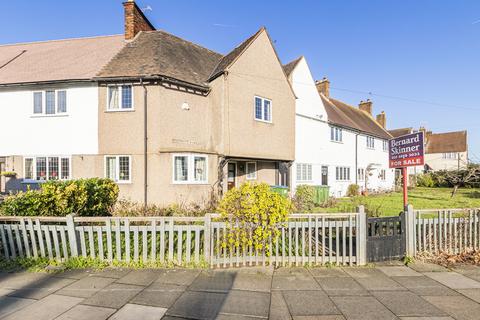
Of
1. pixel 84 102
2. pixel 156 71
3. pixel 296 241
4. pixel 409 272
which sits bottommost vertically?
pixel 409 272

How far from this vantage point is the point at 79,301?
4.55 metres

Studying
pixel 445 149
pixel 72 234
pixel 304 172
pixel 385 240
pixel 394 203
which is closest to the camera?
pixel 72 234

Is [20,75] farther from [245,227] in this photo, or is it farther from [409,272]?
[409,272]

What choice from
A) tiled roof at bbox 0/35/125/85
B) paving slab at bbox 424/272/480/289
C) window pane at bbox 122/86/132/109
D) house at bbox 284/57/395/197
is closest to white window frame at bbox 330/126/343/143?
house at bbox 284/57/395/197

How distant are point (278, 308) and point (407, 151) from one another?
6673 millimetres

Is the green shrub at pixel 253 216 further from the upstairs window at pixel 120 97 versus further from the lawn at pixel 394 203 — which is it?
the upstairs window at pixel 120 97

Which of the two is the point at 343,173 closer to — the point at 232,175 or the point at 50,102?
the point at 232,175

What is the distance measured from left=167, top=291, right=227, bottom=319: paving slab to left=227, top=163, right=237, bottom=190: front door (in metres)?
12.1

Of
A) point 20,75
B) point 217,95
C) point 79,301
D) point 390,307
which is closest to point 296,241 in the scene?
point 390,307

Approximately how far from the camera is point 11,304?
14.5ft

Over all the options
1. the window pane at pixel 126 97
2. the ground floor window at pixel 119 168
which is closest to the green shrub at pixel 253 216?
the ground floor window at pixel 119 168

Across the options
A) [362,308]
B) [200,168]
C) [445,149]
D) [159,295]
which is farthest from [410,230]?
[445,149]

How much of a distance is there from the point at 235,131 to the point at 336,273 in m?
10.2

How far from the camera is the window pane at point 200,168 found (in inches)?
552
